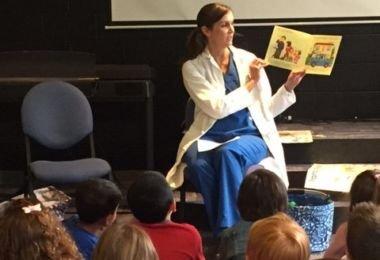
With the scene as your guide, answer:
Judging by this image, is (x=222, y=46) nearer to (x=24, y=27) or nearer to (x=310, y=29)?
(x=310, y=29)

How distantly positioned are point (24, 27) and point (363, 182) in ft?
9.60

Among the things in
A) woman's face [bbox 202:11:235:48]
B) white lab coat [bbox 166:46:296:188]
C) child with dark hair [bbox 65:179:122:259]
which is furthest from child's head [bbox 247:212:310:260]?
woman's face [bbox 202:11:235:48]

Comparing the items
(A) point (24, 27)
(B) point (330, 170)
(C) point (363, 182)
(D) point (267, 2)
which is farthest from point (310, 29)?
(C) point (363, 182)

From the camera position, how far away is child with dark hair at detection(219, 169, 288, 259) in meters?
3.01

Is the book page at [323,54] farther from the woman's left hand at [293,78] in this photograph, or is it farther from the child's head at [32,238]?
the child's head at [32,238]

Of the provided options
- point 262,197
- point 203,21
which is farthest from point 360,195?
point 203,21

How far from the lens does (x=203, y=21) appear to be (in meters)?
4.21

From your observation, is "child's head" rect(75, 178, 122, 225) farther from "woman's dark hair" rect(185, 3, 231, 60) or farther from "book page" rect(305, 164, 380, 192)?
"book page" rect(305, 164, 380, 192)

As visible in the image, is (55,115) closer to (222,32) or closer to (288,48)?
(222,32)

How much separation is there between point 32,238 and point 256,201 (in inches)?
46.0

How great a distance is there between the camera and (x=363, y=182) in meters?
2.96

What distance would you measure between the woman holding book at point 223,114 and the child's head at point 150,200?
989 mm

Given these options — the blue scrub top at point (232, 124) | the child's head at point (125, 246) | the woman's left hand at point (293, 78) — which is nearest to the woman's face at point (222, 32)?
the blue scrub top at point (232, 124)

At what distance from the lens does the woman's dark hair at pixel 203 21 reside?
4.18 metres
